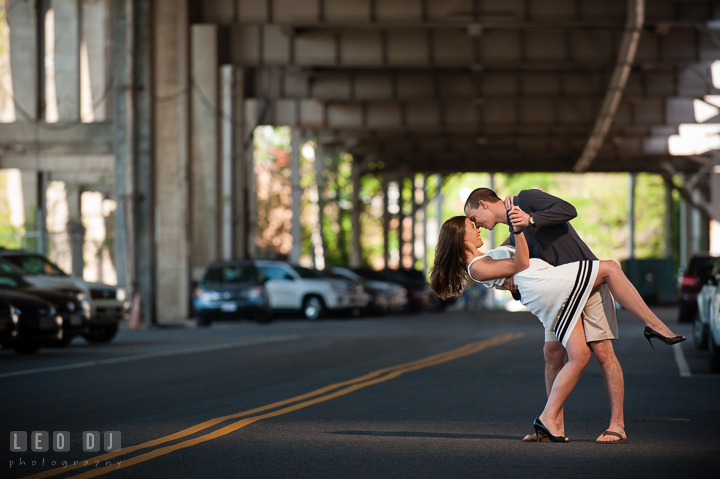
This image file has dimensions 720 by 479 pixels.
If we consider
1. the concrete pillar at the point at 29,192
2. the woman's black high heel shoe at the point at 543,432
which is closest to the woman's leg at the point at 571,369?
the woman's black high heel shoe at the point at 543,432

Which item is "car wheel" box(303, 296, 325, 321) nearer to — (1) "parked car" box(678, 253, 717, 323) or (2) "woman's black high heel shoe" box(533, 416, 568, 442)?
(1) "parked car" box(678, 253, 717, 323)

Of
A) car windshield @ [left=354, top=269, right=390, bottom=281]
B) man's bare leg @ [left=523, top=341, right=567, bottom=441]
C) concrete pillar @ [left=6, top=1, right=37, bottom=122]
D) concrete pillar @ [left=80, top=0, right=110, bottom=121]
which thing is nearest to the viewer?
man's bare leg @ [left=523, top=341, right=567, bottom=441]

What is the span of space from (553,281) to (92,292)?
621 inches

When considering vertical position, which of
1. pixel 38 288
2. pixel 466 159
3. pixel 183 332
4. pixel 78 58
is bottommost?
pixel 183 332

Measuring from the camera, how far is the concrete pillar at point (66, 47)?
50.0 meters

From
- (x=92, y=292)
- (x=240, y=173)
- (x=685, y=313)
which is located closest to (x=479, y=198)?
(x=92, y=292)

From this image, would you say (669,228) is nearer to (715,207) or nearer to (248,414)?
(715,207)

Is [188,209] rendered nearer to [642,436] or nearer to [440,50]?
[440,50]

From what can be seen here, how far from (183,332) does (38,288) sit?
762 cm

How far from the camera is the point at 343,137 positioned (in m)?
54.3

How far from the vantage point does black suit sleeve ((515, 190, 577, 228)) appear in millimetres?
7258

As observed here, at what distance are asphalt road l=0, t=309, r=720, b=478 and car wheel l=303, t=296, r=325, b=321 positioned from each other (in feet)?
56.2

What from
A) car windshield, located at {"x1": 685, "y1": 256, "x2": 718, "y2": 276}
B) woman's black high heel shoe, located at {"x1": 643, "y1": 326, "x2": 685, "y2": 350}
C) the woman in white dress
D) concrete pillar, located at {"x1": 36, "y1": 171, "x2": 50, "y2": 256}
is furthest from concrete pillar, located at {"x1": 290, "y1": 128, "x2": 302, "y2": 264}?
woman's black high heel shoe, located at {"x1": 643, "y1": 326, "x2": 685, "y2": 350}

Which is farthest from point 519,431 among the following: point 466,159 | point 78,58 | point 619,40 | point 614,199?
point 614,199
